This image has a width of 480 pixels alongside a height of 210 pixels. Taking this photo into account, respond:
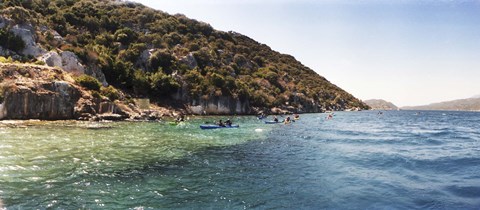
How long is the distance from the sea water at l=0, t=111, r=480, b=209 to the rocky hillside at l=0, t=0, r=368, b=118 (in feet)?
126

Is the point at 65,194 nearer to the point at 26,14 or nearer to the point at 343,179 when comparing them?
the point at 343,179

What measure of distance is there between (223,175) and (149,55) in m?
75.9

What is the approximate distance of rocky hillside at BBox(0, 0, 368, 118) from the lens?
66.2 m

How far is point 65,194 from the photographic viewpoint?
14914 millimetres

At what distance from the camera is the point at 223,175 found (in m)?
20.0

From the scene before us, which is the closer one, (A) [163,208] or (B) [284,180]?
(A) [163,208]

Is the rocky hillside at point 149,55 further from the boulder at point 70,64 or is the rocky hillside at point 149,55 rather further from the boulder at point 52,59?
the boulder at point 52,59

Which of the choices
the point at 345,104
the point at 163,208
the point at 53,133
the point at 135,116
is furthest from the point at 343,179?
the point at 345,104

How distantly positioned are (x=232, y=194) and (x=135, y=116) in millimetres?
46461

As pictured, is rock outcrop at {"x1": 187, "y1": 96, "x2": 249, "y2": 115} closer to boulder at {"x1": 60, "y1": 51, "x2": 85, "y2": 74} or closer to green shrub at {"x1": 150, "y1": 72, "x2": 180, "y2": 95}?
green shrub at {"x1": 150, "y1": 72, "x2": 180, "y2": 95}

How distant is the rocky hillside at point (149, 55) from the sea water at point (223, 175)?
3839 cm

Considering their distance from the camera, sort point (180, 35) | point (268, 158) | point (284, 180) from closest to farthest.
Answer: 1. point (284, 180)
2. point (268, 158)
3. point (180, 35)

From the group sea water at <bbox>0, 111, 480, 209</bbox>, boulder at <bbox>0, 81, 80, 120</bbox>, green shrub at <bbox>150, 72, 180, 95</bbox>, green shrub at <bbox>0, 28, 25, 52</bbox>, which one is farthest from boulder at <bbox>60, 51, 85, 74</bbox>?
sea water at <bbox>0, 111, 480, 209</bbox>

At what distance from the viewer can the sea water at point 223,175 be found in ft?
49.0
